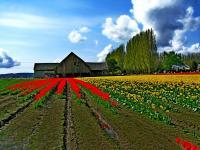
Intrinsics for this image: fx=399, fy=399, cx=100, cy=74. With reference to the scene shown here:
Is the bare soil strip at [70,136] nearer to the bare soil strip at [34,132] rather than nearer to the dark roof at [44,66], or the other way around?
the bare soil strip at [34,132]

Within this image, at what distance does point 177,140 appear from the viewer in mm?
9805

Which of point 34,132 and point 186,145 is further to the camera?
point 34,132

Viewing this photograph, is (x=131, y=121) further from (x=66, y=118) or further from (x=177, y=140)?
(x=177, y=140)

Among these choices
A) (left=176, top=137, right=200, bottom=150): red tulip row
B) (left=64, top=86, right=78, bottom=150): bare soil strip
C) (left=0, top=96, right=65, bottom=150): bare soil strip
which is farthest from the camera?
(left=0, top=96, right=65, bottom=150): bare soil strip

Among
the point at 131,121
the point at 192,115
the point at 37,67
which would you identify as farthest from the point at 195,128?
the point at 37,67

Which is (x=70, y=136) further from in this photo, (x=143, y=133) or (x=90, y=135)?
(x=143, y=133)

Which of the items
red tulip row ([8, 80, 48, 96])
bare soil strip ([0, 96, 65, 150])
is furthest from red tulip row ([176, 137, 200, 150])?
red tulip row ([8, 80, 48, 96])

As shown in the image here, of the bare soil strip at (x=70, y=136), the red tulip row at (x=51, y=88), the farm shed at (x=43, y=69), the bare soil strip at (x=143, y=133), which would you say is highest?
the farm shed at (x=43, y=69)

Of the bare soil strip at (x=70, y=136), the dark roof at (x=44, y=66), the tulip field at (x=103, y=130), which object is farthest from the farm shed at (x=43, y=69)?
the bare soil strip at (x=70, y=136)

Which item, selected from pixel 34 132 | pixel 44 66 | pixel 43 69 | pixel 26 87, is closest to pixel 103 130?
pixel 34 132

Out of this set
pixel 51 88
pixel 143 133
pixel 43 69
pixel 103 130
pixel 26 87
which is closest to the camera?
pixel 143 133

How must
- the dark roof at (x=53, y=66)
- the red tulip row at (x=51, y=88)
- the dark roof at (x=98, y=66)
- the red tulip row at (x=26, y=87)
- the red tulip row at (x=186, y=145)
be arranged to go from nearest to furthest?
1. the red tulip row at (x=186, y=145)
2. the red tulip row at (x=51, y=88)
3. the red tulip row at (x=26, y=87)
4. the dark roof at (x=53, y=66)
5. the dark roof at (x=98, y=66)

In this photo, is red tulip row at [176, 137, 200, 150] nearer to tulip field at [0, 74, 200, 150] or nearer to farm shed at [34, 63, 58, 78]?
tulip field at [0, 74, 200, 150]

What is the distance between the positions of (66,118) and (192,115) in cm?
494
